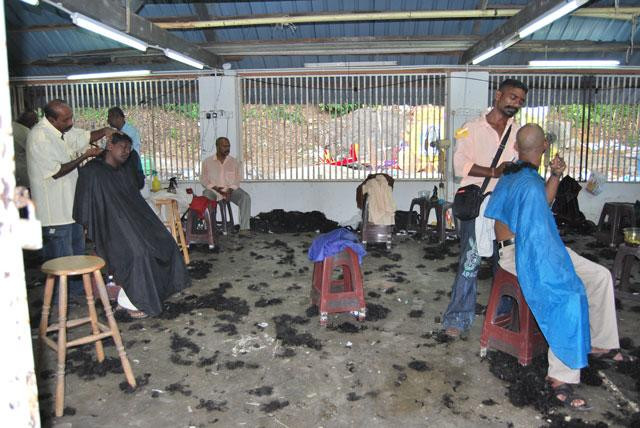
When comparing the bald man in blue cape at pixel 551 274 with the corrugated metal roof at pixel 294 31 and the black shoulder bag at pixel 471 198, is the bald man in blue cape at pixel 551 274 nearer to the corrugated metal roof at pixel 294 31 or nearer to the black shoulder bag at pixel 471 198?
the black shoulder bag at pixel 471 198

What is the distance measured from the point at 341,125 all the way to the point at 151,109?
286 cm

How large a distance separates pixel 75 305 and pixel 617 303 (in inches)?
174

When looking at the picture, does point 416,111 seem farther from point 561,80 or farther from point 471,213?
point 471,213

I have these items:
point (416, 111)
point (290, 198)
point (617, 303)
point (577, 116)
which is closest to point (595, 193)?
point (577, 116)

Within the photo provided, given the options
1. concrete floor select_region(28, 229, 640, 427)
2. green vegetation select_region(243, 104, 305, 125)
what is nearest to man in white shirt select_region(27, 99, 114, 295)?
concrete floor select_region(28, 229, 640, 427)

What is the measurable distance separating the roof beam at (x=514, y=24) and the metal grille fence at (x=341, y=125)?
3.75ft

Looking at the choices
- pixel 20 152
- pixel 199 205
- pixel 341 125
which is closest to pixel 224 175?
pixel 199 205

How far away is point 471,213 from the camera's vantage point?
3.35 metres

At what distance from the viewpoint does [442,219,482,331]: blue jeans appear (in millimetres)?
3451

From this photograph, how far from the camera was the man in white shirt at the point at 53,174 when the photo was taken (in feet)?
13.5

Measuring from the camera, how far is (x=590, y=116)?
25.2 feet

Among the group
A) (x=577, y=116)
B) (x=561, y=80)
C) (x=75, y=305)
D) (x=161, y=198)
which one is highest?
(x=561, y=80)

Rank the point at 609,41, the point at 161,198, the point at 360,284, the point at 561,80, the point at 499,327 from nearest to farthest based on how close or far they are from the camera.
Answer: the point at 499,327, the point at 360,284, the point at 161,198, the point at 609,41, the point at 561,80

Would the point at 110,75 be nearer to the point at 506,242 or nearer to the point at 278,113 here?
the point at 278,113
